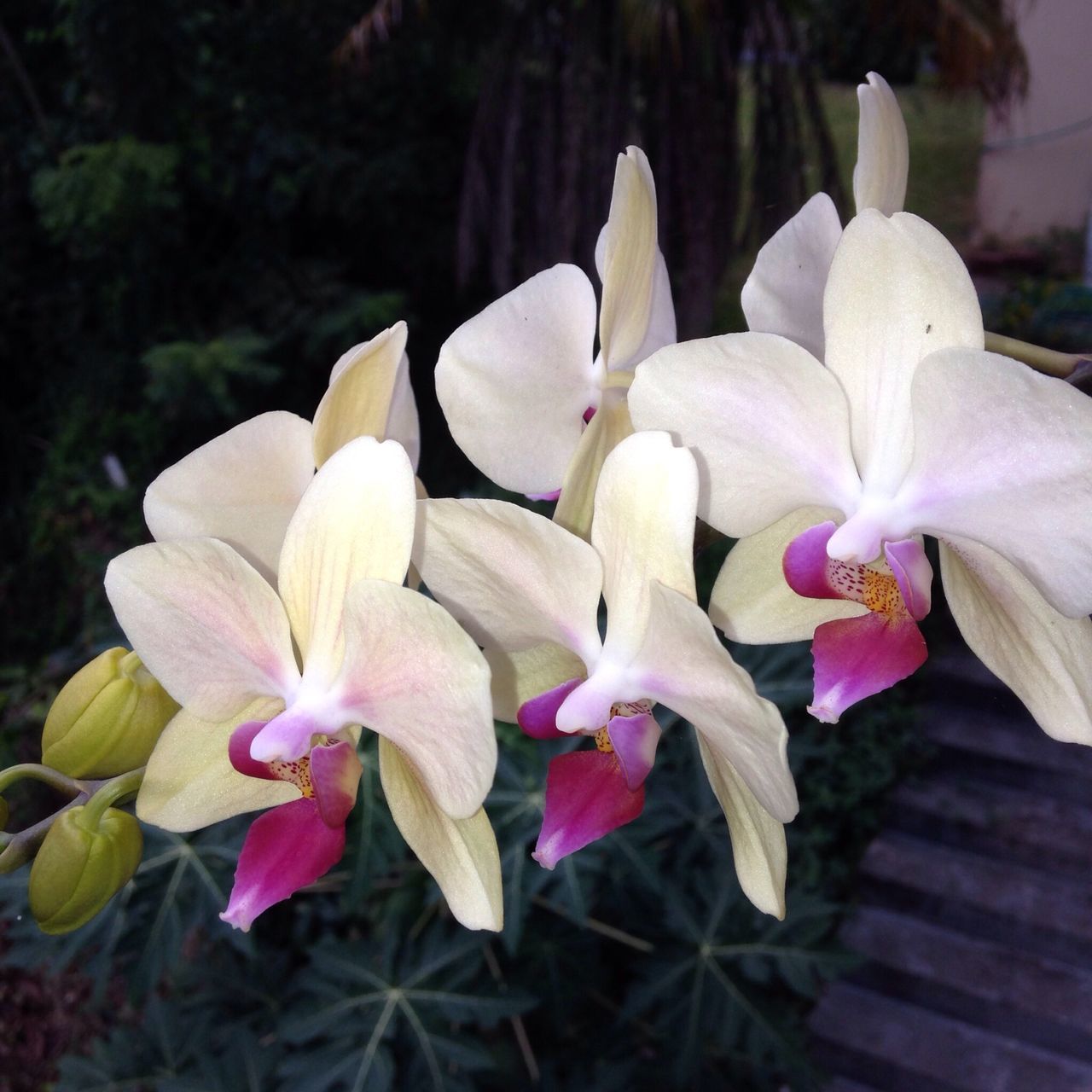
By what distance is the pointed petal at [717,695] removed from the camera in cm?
34

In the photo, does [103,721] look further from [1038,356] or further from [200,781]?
[1038,356]

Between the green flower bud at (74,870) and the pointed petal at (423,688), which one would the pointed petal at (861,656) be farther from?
the green flower bud at (74,870)

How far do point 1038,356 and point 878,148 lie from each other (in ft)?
0.39

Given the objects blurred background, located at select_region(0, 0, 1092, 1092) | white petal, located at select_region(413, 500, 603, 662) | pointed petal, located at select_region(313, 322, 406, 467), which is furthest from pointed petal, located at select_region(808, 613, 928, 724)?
blurred background, located at select_region(0, 0, 1092, 1092)

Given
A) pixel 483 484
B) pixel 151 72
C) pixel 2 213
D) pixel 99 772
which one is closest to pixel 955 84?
pixel 483 484

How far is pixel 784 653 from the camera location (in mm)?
1241

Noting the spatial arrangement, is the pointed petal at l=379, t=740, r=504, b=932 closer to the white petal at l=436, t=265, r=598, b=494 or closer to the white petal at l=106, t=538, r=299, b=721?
the white petal at l=106, t=538, r=299, b=721

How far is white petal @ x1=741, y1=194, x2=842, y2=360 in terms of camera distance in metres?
0.48

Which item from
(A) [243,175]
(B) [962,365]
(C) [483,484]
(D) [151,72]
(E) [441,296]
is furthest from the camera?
(E) [441,296]

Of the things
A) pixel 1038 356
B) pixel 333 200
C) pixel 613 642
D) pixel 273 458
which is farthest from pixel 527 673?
pixel 333 200

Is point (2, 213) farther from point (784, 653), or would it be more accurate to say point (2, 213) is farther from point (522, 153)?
point (784, 653)

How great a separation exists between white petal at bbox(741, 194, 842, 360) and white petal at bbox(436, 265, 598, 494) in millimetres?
95

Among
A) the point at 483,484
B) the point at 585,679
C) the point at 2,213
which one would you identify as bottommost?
the point at 483,484

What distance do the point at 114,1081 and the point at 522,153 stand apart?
2148mm
